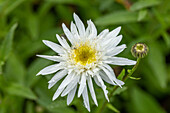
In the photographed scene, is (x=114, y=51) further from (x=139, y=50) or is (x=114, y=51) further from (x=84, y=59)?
(x=84, y=59)

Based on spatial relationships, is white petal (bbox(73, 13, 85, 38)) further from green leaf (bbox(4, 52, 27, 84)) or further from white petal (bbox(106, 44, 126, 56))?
green leaf (bbox(4, 52, 27, 84))

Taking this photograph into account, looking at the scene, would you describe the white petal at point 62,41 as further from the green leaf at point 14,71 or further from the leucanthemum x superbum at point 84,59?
the green leaf at point 14,71

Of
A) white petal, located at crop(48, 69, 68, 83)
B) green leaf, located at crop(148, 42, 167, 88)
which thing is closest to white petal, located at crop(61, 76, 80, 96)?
white petal, located at crop(48, 69, 68, 83)

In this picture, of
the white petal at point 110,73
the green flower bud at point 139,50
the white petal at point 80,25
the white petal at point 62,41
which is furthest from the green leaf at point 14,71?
the green flower bud at point 139,50

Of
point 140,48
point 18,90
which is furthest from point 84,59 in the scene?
point 18,90

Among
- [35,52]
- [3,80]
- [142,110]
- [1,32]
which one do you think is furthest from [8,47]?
[142,110]

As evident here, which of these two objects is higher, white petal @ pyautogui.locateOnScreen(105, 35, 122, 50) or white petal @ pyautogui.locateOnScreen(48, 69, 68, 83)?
white petal @ pyautogui.locateOnScreen(105, 35, 122, 50)

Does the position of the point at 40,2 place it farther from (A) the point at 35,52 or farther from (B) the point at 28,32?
(A) the point at 35,52
